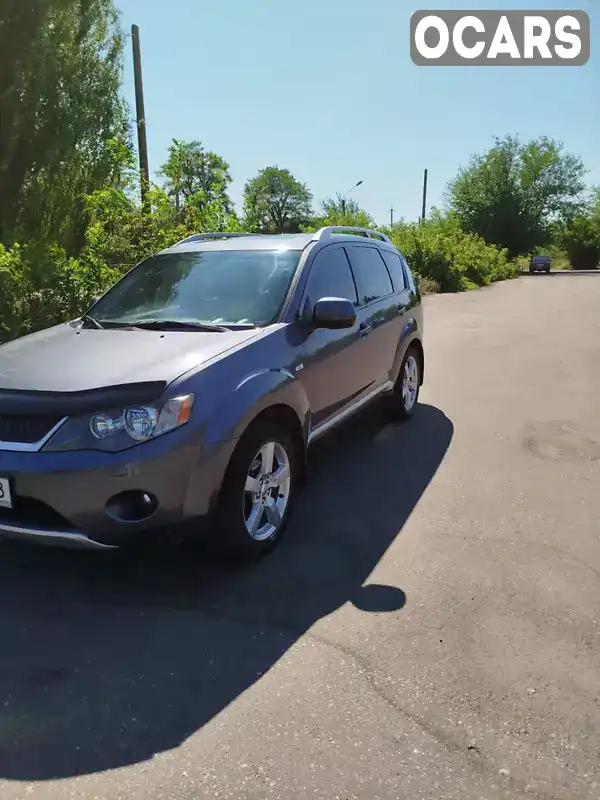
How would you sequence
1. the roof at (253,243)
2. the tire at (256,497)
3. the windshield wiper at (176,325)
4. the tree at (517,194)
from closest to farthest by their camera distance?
1. the tire at (256,497)
2. the windshield wiper at (176,325)
3. the roof at (253,243)
4. the tree at (517,194)

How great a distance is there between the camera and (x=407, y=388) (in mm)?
6582

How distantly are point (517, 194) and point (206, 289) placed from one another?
6734cm

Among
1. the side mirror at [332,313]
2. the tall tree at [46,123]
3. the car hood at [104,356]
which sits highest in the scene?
the tall tree at [46,123]

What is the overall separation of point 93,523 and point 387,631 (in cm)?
138

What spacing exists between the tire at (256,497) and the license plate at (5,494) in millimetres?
935

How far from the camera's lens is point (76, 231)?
11797mm

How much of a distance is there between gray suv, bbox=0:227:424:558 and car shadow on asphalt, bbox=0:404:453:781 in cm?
30

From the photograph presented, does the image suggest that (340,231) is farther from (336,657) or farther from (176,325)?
(336,657)

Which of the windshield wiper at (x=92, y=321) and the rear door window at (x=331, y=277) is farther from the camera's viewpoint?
the rear door window at (x=331, y=277)

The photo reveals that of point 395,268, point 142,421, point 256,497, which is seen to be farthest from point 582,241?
point 142,421

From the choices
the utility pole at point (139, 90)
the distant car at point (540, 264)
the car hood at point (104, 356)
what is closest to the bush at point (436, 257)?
the utility pole at point (139, 90)

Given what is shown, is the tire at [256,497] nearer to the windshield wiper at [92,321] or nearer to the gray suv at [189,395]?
the gray suv at [189,395]

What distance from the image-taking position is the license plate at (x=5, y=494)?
118 inches

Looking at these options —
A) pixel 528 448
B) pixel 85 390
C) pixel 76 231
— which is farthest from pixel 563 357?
pixel 85 390
